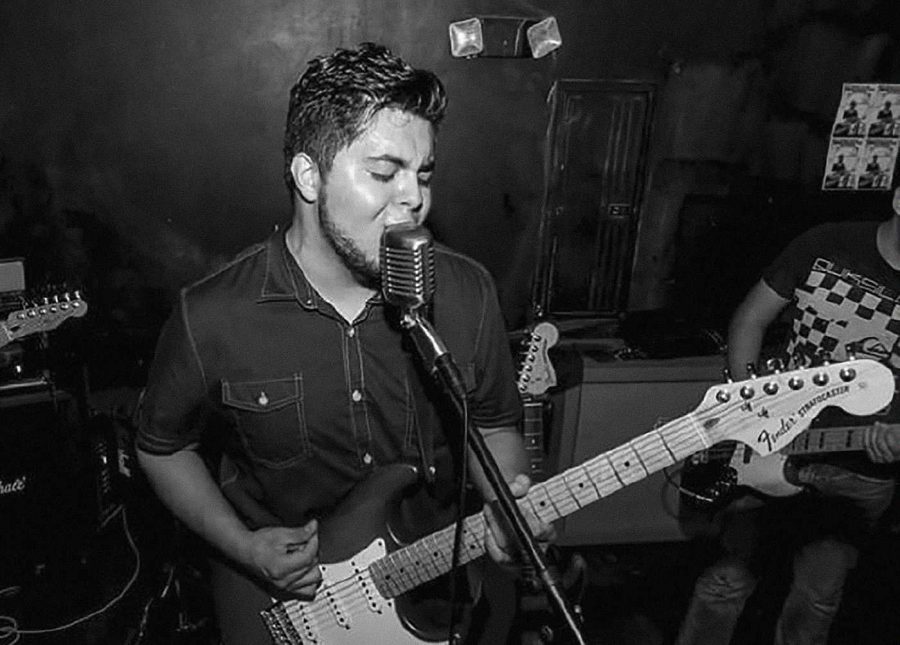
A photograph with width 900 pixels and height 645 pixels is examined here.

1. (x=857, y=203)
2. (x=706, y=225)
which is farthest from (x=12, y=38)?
(x=857, y=203)

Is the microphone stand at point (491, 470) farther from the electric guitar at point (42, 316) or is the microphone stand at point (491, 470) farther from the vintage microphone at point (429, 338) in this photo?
the electric guitar at point (42, 316)

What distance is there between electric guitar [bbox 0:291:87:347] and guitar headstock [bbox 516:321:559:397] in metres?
2.02

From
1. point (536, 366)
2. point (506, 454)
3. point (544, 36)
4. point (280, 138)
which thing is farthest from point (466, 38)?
point (506, 454)

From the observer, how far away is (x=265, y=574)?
84.0 inches

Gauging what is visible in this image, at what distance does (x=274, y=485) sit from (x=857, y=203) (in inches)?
139

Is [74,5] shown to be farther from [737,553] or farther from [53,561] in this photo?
[737,553]

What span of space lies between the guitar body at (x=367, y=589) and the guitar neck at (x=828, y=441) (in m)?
1.47

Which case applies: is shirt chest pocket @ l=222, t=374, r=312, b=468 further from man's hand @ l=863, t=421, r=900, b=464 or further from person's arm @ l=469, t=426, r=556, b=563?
man's hand @ l=863, t=421, r=900, b=464

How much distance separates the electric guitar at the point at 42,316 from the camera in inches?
138

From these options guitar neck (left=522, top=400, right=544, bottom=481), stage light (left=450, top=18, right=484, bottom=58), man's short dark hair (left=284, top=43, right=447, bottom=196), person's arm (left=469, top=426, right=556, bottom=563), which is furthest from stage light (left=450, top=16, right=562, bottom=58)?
person's arm (left=469, top=426, right=556, bottom=563)

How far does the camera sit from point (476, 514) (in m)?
2.10

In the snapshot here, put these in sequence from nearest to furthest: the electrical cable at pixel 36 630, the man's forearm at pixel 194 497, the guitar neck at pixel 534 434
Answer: the man's forearm at pixel 194 497 → the electrical cable at pixel 36 630 → the guitar neck at pixel 534 434

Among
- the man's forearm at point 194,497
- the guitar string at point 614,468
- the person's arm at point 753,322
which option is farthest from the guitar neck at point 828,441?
the man's forearm at point 194,497

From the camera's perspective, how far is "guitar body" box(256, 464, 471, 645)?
7.11 feet
